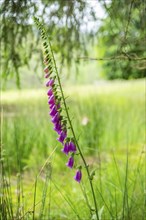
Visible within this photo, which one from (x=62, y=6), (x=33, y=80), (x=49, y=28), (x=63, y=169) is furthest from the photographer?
(x=33, y=80)

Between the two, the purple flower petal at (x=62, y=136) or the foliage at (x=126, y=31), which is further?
the foliage at (x=126, y=31)

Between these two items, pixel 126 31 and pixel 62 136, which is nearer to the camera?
pixel 62 136

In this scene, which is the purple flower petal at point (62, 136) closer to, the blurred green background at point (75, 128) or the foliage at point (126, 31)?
the blurred green background at point (75, 128)

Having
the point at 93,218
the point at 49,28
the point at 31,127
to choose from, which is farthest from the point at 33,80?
the point at 93,218

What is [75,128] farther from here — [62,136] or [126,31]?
[62,136]

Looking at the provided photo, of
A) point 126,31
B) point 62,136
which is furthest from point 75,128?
point 62,136

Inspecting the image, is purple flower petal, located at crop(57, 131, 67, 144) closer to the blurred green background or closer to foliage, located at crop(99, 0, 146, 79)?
the blurred green background

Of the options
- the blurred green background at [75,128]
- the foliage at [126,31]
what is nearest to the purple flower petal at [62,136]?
the blurred green background at [75,128]

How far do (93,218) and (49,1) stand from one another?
162 cm

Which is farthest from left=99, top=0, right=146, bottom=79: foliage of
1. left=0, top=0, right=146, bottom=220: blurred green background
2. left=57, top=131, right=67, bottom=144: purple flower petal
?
left=57, top=131, right=67, bottom=144: purple flower petal

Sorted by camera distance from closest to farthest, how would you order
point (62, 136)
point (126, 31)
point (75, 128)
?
point (62, 136) < point (126, 31) < point (75, 128)

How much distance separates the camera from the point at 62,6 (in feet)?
8.48

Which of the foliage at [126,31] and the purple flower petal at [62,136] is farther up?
the foliage at [126,31]

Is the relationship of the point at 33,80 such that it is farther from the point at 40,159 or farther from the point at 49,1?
the point at 49,1
